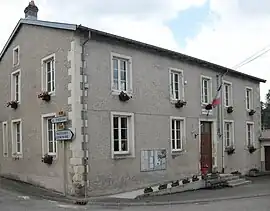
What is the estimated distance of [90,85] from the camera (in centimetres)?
1514

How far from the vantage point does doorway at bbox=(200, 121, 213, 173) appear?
68.1 ft

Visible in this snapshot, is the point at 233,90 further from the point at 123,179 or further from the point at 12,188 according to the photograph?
the point at 12,188

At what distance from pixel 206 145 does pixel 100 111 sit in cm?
777

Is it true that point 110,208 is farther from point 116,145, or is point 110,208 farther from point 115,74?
point 115,74

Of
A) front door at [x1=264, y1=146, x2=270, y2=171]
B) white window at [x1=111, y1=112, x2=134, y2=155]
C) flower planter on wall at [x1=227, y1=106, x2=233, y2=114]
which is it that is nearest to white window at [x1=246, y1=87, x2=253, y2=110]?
flower planter on wall at [x1=227, y1=106, x2=233, y2=114]

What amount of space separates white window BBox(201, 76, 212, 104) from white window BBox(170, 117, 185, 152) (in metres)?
2.41

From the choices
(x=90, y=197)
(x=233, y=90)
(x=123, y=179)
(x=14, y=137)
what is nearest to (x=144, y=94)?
(x=123, y=179)

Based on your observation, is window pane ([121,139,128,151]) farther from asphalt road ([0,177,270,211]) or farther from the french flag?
the french flag

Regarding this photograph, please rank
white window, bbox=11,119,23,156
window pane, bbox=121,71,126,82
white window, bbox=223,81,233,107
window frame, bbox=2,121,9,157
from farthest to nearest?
white window, bbox=223,81,233,107 < window frame, bbox=2,121,9,157 < white window, bbox=11,119,23,156 < window pane, bbox=121,71,126,82

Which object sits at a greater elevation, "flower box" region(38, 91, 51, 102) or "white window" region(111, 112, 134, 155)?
"flower box" region(38, 91, 51, 102)

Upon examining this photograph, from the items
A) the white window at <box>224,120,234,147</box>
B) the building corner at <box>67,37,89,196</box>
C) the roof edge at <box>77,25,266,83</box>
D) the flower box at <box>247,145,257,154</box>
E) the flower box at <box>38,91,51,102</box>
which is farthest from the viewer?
the flower box at <box>247,145,257,154</box>

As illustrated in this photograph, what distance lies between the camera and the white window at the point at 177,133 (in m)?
18.8

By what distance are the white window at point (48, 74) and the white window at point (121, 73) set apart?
7.78ft

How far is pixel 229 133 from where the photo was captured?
2328 cm
